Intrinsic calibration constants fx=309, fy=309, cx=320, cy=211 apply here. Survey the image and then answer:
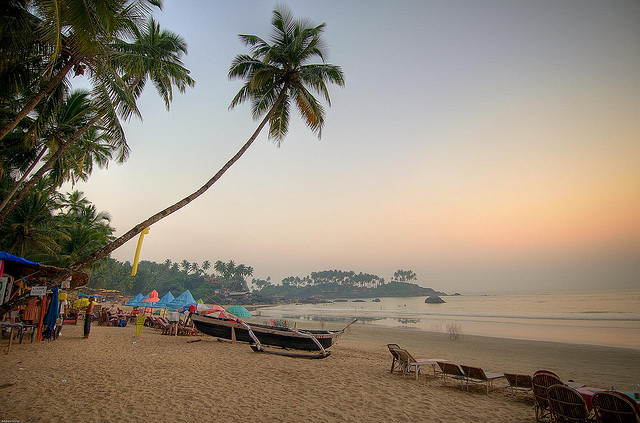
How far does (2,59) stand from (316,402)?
9.93m

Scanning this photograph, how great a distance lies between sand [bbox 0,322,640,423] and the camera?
485 centimetres

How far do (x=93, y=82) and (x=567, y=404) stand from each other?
38.0 feet

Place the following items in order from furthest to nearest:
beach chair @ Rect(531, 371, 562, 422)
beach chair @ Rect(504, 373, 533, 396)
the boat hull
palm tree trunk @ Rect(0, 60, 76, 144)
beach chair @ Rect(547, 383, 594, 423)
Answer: the boat hull
palm tree trunk @ Rect(0, 60, 76, 144)
beach chair @ Rect(504, 373, 533, 396)
beach chair @ Rect(531, 371, 562, 422)
beach chair @ Rect(547, 383, 594, 423)

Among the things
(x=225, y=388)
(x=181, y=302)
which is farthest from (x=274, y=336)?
(x=181, y=302)

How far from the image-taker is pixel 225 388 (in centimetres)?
627

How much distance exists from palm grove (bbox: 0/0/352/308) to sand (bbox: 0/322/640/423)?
7.53 feet

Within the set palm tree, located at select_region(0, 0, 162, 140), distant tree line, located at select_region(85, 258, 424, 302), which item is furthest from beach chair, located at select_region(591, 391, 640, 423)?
distant tree line, located at select_region(85, 258, 424, 302)

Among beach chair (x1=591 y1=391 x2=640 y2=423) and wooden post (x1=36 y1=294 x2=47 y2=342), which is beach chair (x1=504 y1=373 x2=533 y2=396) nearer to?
beach chair (x1=591 y1=391 x2=640 y2=423)

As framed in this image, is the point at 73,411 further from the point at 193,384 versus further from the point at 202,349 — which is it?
the point at 202,349

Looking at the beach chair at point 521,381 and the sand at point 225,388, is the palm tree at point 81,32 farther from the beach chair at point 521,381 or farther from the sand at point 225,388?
the beach chair at point 521,381

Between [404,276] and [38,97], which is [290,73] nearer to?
[38,97]

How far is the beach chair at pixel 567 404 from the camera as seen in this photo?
4449mm

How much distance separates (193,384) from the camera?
6.37m

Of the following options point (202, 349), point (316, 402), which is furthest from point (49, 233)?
point (316, 402)
